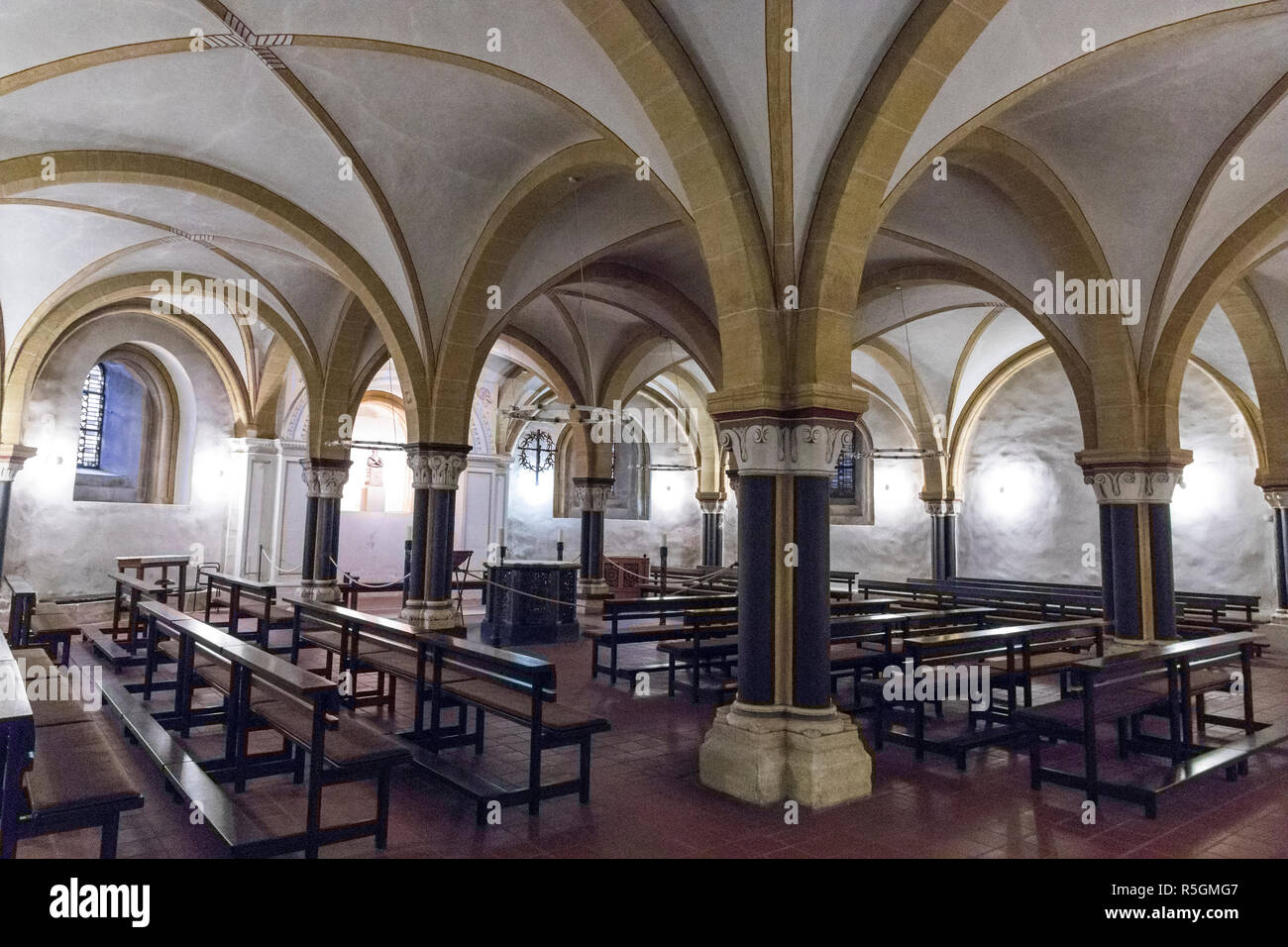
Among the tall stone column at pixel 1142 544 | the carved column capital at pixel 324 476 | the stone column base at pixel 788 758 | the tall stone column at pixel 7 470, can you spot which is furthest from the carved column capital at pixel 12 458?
the tall stone column at pixel 1142 544

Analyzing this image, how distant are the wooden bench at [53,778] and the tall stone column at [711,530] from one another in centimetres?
1609

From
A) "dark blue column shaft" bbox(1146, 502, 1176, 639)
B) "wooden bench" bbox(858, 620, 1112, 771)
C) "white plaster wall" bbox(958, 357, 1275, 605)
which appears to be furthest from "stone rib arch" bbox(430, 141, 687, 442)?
"white plaster wall" bbox(958, 357, 1275, 605)

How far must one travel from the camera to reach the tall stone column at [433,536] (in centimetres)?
998

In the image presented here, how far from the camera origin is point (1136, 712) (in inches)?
206

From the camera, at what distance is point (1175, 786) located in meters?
4.57

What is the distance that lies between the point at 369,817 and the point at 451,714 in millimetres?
2165

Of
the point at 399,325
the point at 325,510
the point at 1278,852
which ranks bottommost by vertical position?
the point at 1278,852

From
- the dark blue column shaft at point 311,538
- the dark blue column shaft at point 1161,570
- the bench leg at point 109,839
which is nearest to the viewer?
the bench leg at point 109,839

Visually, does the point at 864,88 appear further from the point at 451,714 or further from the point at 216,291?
the point at 216,291

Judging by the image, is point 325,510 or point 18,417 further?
point 325,510

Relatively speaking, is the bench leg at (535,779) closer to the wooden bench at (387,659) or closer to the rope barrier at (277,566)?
the wooden bench at (387,659)

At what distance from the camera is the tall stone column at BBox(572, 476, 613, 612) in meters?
15.0

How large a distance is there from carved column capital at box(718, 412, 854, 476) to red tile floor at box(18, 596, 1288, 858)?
2.00 meters
